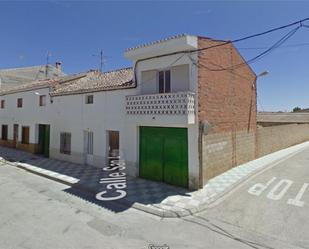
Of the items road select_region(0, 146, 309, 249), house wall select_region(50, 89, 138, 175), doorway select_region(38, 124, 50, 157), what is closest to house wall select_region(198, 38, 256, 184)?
road select_region(0, 146, 309, 249)

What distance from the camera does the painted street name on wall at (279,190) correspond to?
8019 millimetres

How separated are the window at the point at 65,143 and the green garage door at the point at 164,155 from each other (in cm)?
645

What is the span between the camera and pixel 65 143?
1516 centimetres

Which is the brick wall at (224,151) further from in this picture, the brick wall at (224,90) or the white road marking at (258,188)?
the white road marking at (258,188)

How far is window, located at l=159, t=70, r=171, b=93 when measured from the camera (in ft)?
33.4

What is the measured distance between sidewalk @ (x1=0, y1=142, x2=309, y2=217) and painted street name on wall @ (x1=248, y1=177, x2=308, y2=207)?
87 cm

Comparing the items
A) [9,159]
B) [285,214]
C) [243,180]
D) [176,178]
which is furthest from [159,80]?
[9,159]

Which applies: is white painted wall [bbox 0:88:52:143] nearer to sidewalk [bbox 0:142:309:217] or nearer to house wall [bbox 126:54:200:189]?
sidewalk [bbox 0:142:309:217]

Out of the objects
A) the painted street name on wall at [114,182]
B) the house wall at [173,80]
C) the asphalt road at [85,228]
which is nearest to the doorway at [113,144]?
the painted street name on wall at [114,182]

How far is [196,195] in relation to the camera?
8531mm

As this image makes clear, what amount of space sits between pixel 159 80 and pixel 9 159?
42.0 ft

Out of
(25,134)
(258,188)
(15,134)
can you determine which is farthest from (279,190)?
(15,134)

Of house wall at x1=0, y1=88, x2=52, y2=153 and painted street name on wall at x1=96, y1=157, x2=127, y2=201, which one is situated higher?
house wall at x1=0, y1=88, x2=52, y2=153

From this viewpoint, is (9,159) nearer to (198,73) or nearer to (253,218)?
(198,73)
